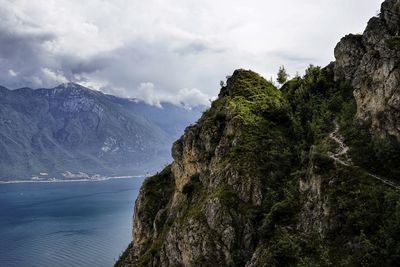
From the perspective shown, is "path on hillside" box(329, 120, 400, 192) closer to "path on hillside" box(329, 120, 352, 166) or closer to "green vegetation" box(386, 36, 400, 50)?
"path on hillside" box(329, 120, 352, 166)

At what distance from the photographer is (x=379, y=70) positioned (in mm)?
42188

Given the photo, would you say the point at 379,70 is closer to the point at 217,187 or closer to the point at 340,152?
the point at 340,152

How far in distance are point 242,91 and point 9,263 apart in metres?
124

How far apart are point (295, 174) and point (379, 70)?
12.9m

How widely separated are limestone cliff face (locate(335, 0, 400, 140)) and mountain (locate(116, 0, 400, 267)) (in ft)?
0.39

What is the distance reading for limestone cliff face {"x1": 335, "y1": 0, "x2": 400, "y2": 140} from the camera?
1554 inches

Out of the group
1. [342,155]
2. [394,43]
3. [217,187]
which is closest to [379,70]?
[394,43]

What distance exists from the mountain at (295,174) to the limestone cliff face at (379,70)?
0.12 meters

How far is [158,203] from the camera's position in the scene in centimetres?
6838

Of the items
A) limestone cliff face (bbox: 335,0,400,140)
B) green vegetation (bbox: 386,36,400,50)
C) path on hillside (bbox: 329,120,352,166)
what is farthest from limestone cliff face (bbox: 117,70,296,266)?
green vegetation (bbox: 386,36,400,50)

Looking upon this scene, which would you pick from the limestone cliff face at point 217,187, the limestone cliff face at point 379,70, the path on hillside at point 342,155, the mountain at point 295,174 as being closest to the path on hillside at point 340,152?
the path on hillside at point 342,155

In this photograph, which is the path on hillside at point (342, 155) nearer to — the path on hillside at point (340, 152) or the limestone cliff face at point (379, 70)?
the path on hillside at point (340, 152)

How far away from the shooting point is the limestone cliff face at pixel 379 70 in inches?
1554

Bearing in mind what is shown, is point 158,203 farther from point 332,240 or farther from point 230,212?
point 332,240
